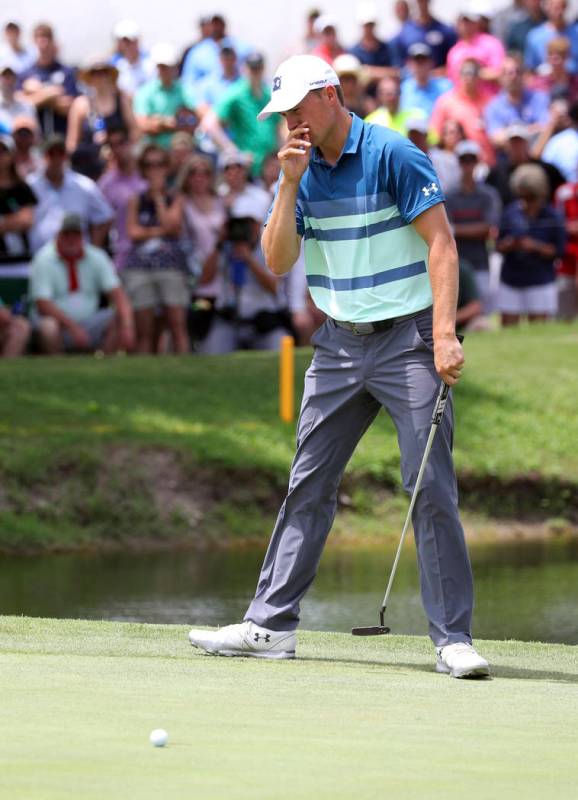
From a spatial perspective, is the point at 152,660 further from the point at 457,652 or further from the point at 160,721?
the point at 160,721

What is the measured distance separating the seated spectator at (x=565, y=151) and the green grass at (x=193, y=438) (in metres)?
3.65

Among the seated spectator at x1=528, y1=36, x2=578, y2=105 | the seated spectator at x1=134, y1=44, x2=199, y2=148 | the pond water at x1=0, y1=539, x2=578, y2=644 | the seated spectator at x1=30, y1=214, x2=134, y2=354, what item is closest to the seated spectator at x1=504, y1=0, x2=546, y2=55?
the seated spectator at x1=528, y1=36, x2=578, y2=105

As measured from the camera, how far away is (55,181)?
55.7 feet

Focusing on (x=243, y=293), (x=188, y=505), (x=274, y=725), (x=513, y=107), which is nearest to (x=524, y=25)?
(x=513, y=107)

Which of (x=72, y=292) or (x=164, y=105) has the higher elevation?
(x=164, y=105)

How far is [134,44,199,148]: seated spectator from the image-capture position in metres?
19.2

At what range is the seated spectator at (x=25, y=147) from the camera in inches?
687

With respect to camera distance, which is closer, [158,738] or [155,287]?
[158,738]

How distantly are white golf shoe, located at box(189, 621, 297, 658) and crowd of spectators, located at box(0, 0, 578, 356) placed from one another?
31.1ft

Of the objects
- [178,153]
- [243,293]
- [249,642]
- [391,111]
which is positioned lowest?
[243,293]

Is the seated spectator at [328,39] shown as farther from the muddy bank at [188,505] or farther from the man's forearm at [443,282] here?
the man's forearm at [443,282]

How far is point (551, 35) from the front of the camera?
21.9m

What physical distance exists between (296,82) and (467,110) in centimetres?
1397

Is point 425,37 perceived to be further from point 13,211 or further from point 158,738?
point 158,738
